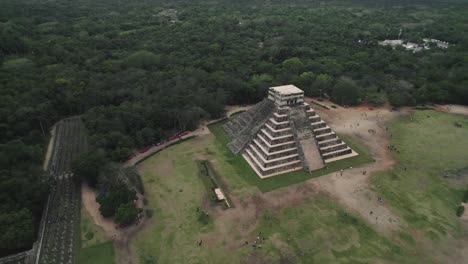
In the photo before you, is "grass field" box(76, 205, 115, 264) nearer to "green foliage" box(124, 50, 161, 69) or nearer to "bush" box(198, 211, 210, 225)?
"bush" box(198, 211, 210, 225)

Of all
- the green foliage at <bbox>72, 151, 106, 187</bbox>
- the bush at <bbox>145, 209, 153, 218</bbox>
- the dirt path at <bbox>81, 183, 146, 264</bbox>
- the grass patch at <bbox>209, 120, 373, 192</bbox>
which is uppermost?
the green foliage at <bbox>72, 151, 106, 187</bbox>

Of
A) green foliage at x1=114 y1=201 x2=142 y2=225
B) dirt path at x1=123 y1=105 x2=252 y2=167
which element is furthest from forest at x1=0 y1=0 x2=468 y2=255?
green foliage at x1=114 y1=201 x2=142 y2=225

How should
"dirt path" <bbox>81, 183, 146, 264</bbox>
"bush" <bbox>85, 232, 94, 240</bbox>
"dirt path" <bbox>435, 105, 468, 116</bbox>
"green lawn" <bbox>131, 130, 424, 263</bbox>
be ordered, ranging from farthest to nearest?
"dirt path" <bbox>435, 105, 468, 116</bbox>, "bush" <bbox>85, 232, 94, 240</bbox>, "dirt path" <bbox>81, 183, 146, 264</bbox>, "green lawn" <bbox>131, 130, 424, 263</bbox>

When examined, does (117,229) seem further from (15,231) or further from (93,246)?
(15,231)

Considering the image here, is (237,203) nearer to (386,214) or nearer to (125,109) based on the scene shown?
(386,214)

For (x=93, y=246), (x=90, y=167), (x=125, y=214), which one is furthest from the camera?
(x=90, y=167)

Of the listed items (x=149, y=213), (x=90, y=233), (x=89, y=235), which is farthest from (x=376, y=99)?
(x=89, y=235)
